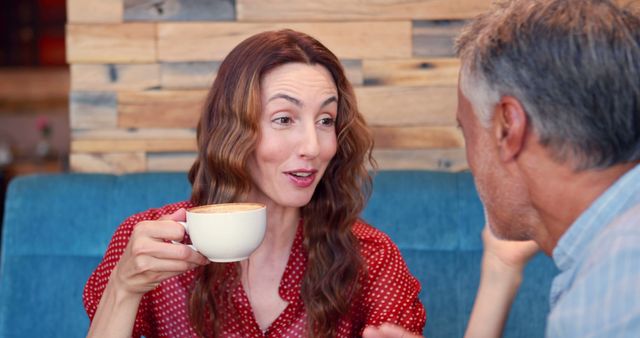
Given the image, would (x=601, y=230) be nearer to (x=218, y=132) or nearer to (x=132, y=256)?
(x=132, y=256)

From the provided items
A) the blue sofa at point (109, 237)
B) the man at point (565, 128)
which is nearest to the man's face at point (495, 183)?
the man at point (565, 128)

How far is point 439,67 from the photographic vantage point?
97.1 inches

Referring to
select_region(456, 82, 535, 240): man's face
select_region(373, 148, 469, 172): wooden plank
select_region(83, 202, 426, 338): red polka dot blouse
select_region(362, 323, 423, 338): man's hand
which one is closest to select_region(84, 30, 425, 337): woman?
select_region(83, 202, 426, 338): red polka dot blouse

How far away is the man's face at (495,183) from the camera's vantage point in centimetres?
112

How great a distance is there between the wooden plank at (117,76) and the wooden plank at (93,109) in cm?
3

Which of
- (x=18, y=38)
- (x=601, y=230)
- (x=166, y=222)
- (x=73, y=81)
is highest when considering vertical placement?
(x=601, y=230)

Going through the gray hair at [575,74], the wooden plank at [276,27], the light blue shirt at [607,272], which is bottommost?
the wooden plank at [276,27]

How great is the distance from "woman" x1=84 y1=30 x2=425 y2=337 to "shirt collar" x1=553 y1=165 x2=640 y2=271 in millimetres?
702

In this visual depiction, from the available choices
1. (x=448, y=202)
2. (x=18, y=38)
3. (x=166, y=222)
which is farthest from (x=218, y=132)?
(x=18, y=38)

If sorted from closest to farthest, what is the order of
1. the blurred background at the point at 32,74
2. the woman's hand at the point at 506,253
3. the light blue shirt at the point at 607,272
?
the light blue shirt at the point at 607,272
the woman's hand at the point at 506,253
the blurred background at the point at 32,74

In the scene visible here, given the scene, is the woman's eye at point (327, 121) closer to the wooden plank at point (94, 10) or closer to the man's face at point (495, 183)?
the man's face at point (495, 183)

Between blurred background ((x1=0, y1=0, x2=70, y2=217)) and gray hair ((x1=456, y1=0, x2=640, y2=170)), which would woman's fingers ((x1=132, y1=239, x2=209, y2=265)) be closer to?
gray hair ((x1=456, y1=0, x2=640, y2=170))

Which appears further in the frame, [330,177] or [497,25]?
[330,177]

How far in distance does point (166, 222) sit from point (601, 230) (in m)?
0.67
